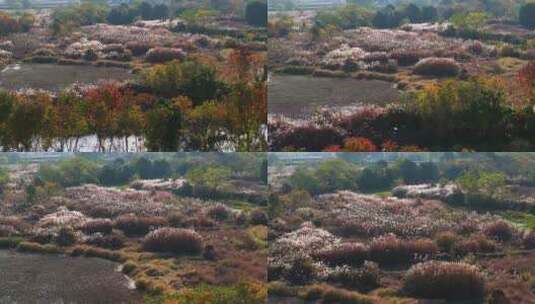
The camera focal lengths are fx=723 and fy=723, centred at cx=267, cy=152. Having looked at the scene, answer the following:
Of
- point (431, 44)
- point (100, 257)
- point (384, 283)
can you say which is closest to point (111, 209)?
point (100, 257)

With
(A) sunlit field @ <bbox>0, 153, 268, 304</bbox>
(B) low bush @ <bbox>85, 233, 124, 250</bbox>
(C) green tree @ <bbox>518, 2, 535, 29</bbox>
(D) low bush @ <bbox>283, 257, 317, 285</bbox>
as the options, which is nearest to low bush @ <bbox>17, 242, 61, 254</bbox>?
(A) sunlit field @ <bbox>0, 153, 268, 304</bbox>

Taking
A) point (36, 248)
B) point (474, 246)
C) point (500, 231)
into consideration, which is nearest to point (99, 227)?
point (36, 248)

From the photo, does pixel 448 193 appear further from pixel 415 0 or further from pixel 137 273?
pixel 415 0

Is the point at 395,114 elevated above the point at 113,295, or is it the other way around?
the point at 395,114

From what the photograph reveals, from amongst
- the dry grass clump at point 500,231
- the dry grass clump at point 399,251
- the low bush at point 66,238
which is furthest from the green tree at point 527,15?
the low bush at point 66,238

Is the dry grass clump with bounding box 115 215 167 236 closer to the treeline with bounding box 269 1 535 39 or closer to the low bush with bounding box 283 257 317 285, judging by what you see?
the low bush with bounding box 283 257 317 285

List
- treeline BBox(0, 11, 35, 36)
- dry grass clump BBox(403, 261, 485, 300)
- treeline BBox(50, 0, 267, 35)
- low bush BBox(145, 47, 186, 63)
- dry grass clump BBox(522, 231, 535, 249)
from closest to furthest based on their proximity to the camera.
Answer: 1. dry grass clump BBox(403, 261, 485, 300)
2. dry grass clump BBox(522, 231, 535, 249)
3. low bush BBox(145, 47, 186, 63)
4. treeline BBox(0, 11, 35, 36)
5. treeline BBox(50, 0, 267, 35)
